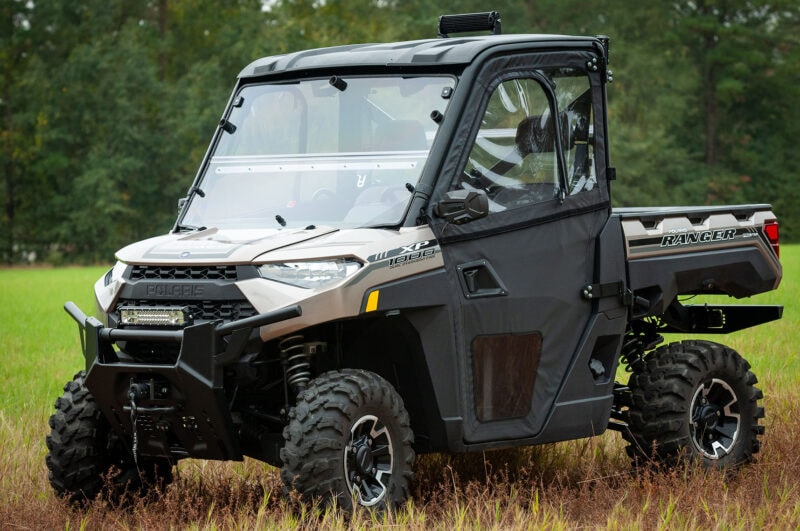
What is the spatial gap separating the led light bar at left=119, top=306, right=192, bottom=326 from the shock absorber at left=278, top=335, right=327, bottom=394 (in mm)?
460

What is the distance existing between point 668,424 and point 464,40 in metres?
2.49

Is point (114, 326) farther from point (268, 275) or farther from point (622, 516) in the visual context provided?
point (622, 516)

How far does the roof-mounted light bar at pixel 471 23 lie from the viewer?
7910mm

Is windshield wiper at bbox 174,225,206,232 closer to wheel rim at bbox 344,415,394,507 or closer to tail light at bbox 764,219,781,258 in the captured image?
wheel rim at bbox 344,415,394,507

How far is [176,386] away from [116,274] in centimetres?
80

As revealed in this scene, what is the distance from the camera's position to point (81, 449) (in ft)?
22.6

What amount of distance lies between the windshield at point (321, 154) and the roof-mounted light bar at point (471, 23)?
3.32 ft

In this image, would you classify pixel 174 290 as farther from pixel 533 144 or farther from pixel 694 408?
pixel 694 408

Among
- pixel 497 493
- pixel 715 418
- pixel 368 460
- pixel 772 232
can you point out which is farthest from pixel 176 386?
pixel 772 232

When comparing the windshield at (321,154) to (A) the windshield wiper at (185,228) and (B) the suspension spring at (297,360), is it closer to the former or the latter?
(A) the windshield wiper at (185,228)

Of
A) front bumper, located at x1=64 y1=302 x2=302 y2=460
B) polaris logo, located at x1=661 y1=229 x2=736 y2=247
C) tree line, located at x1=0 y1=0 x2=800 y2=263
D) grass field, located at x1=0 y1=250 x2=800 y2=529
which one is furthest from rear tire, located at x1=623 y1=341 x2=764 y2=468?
tree line, located at x1=0 y1=0 x2=800 y2=263

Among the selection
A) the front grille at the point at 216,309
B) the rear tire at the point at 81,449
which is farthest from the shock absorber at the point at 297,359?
the rear tire at the point at 81,449

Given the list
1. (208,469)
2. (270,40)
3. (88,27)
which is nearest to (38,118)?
(88,27)

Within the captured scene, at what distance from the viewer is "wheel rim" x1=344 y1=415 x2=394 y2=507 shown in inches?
242
